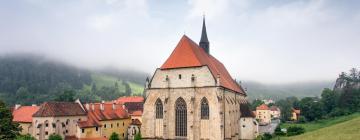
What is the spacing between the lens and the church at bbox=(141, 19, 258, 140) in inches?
1690

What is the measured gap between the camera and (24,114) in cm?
6000

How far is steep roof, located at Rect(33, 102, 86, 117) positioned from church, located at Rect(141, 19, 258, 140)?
51.6 feet

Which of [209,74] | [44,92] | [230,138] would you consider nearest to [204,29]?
[209,74]

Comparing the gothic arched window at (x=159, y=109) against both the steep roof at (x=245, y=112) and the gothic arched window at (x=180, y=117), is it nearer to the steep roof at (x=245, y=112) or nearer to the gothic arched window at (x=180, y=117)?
the gothic arched window at (x=180, y=117)

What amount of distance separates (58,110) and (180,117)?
21.8m

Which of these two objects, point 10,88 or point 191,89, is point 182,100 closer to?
point 191,89

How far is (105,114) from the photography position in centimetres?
6178

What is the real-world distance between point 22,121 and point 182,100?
31.6 m

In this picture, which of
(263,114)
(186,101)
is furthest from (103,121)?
(263,114)

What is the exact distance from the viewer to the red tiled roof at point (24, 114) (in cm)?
5808

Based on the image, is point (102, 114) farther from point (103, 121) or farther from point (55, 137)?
point (55, 137)

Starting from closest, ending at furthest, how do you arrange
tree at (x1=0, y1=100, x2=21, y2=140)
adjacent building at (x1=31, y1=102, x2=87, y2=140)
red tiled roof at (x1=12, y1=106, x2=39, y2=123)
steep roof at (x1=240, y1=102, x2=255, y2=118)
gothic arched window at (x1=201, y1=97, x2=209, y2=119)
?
tree at (x1=0, y1=100, x2=21, y2=140) < gothic arched window at (x1=201, y1=97, x2=209, y2=119) < adjacent building at (x1=31, y1=102, x2=87, y2=140) < steep roof at (x1=240, y1=102, x2=255, y2=118) < red tiled roof at (x1=12, y1=106, x2=39, y2=123)

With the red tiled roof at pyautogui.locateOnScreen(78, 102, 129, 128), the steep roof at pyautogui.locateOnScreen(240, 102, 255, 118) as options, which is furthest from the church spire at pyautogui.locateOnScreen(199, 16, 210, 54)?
the red tiled roof at pyautogui.locateOnScreen(78, 102, 129, 128)

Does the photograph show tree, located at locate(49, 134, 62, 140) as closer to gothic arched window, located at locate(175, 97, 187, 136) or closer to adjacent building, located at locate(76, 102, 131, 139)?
adjacent building, located at locate(76, 102, 131, 139)
